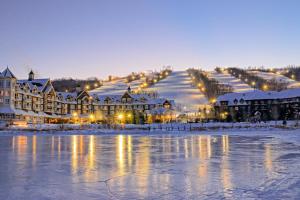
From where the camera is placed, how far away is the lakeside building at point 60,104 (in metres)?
80.0

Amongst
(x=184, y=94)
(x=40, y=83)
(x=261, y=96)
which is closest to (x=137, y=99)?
(x=40, y=83)

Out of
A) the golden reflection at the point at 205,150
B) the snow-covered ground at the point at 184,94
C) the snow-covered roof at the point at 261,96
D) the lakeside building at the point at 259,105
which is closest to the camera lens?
the golden reflection at the point at 205,150

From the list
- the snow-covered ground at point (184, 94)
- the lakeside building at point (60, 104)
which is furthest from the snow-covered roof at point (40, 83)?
the snow-covered ground at point (184, 94)

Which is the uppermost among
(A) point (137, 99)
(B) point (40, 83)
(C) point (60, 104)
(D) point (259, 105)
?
(B) point (40, 83)

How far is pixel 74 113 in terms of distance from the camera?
105 m

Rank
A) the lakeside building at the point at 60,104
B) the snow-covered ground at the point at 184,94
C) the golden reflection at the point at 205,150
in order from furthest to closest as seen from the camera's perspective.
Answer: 1. the snow-covered ground at the point at 184,94
2. the lakeside building at the point at 60,104
3. the golden reflection at the point at 205,150

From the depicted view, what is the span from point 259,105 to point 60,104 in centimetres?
5736

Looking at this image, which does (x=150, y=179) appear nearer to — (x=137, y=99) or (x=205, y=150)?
(x=205, y=150)

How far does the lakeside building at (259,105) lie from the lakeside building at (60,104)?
1673 centimetres

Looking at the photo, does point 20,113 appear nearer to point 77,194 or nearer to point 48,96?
point 48,96

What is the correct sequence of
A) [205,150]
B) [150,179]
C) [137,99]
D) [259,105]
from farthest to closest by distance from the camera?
[137,99]
[259,105]
[205,150]
[150,179]

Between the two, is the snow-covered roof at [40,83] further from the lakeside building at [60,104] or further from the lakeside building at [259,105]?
the lakeside building at [259,105]

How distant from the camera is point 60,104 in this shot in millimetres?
106062

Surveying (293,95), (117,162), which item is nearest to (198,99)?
(293,95)
